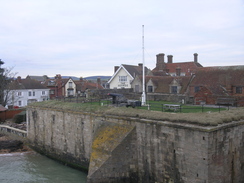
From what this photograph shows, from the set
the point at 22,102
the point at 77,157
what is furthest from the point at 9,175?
the point at 22,102

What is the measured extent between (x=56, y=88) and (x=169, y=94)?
3471 centimetres

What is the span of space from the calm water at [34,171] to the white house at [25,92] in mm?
25998

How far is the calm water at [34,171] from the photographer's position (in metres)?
18.1

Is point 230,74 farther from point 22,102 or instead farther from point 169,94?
point 22,102

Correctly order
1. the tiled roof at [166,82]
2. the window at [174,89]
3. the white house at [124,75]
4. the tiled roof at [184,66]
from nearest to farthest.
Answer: the tiled roof at [166,82] < the window at [174,89] < the white house at [124,75] < the tiled roof at [184,66]

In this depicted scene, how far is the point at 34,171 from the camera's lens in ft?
65.0

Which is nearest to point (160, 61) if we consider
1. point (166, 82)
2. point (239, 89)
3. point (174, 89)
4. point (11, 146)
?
point (166, 82)

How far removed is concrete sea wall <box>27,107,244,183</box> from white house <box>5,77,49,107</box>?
1259 inches

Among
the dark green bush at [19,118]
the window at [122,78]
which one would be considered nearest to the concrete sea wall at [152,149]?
the dark green bush at [19,118]

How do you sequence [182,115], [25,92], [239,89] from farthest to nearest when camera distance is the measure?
[25,92] → [239,89] → [182,115]

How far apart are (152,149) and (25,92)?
140ft

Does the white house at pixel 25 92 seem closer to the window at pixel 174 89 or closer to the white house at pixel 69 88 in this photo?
the white house at pixel 69 88

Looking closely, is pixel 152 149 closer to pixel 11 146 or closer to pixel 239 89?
pixel 239 89

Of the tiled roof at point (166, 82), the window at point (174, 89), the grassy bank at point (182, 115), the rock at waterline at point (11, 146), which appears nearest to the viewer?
the grassy bank at point (182, 115)
